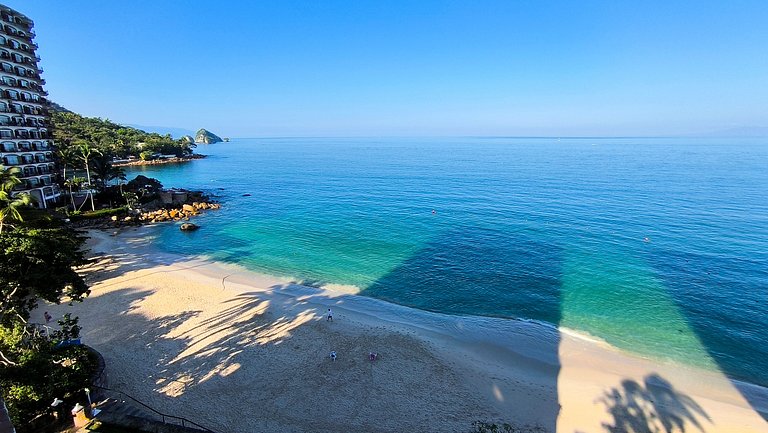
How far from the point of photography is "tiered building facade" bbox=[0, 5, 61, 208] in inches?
2067

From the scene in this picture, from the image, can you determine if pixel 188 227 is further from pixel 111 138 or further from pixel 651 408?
pixel 111 138

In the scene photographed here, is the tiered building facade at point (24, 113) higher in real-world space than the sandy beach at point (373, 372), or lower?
higher

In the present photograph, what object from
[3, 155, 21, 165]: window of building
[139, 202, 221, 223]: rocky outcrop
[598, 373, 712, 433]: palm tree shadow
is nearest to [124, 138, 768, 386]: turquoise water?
[139, 202, 221, 223]: rocky outcrop

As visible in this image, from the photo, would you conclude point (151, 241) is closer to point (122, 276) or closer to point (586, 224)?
point (122, 276)

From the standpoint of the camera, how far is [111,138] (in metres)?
140

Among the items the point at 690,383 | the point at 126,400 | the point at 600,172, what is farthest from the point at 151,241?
the point at 600,172

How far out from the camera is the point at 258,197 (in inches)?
3297

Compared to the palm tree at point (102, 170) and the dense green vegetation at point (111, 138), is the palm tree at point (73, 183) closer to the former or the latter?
the palm tree at point (102, 170)

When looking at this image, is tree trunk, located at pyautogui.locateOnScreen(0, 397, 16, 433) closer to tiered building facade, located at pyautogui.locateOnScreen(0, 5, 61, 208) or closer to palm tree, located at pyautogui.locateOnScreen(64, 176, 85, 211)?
tiered building facade, located at pyautogui.locateOnScreen(0, 5, 61, 208)

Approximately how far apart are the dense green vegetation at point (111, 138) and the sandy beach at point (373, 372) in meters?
116

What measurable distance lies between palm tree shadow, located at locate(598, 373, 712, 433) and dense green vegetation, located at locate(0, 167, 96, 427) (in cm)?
2666

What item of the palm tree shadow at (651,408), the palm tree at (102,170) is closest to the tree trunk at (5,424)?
the palm tree shadow at (651,408)

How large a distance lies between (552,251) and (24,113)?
80475mm

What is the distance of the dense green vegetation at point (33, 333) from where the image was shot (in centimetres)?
1470
